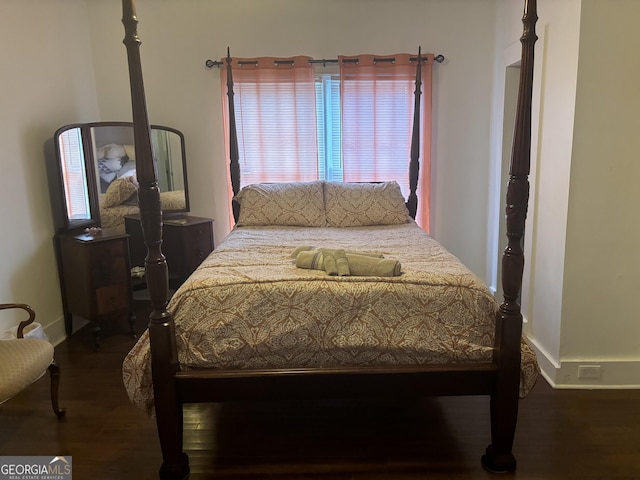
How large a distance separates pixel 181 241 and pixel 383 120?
1923 millimetres

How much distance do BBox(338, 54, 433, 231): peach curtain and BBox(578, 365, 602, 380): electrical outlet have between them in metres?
1.75

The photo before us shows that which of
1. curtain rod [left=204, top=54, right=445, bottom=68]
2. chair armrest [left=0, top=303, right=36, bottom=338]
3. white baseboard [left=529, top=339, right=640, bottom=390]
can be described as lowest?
white baseboard [left=529, top=339, right=640, bottom=390]

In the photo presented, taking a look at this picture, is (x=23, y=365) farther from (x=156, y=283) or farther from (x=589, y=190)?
(x=589, y=190)

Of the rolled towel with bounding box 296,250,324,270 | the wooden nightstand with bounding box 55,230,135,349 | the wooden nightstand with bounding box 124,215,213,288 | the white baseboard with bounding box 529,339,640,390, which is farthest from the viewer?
the wooden nightstand with bounding box 124,215,213,288

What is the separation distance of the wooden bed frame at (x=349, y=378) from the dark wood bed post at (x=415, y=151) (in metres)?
1.93

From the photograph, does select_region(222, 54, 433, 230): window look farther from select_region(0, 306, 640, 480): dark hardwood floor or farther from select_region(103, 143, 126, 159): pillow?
select_region(0, 306, 640, 480): dark hardwood floor

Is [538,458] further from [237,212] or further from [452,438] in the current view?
[237,212]

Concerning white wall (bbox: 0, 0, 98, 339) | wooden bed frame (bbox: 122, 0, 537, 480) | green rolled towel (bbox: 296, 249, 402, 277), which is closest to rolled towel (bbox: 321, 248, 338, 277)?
green rolled towel (bbox: 296, 249, 402, 277)

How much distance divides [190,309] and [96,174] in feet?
7.09

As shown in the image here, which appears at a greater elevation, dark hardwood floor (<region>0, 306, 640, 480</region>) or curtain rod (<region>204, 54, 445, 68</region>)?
curtain rod (<region>204, 54, 445, 68</region>)

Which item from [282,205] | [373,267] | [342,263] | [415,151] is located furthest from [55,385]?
[415,151]

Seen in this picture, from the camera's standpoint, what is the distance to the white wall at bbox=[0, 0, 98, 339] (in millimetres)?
2883

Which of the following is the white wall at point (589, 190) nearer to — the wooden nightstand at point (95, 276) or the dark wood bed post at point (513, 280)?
the dark wood bed post at point (513, 280)

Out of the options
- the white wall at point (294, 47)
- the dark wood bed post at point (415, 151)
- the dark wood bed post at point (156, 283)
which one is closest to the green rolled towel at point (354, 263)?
the dark wood bed post at point (156, 283)
